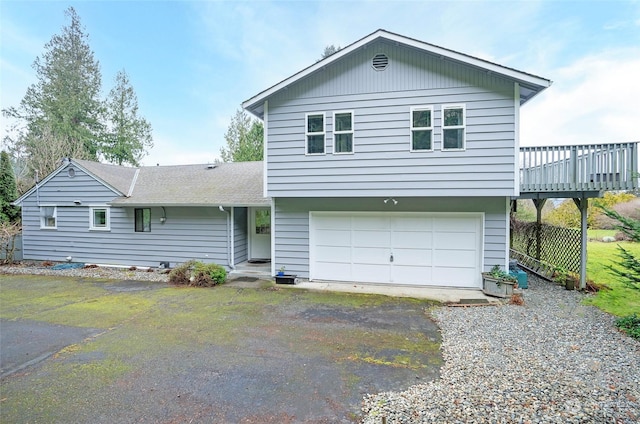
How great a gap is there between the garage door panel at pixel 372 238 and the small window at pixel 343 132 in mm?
2388

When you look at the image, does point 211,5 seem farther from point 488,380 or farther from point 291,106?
point 488,380

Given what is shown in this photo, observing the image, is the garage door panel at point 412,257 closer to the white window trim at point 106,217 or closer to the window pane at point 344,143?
the window pane at point 344,143

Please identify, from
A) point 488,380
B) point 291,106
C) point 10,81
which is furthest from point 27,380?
point 10,81

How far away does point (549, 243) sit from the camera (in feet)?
32.7

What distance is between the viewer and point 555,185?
25.7 feet

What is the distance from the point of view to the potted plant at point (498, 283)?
7543mm

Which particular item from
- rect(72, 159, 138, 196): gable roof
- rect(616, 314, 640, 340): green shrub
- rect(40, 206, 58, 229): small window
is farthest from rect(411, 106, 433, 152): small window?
rect(40, 206, 58, 229): small window

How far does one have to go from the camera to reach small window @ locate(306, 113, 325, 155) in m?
8.63

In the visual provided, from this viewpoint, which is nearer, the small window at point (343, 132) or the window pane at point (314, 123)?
the small window at point (343, 132)

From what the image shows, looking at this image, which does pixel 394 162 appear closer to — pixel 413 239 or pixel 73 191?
pixel 413 239

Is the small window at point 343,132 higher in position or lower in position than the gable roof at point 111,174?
higher

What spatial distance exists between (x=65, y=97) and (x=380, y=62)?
25.7 meters

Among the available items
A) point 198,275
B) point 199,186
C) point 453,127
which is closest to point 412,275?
point 453,127

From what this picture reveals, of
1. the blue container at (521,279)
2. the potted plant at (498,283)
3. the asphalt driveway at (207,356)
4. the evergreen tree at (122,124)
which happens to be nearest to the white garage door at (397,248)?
the potted plant at (498,283)
